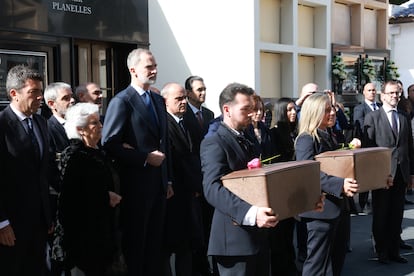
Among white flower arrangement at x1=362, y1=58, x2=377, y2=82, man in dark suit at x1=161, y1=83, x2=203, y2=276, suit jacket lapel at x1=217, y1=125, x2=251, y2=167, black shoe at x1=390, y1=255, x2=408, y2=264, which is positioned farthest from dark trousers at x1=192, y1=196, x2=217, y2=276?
white flower arrangement at x1=362, y1=58, x2=377, y2=82

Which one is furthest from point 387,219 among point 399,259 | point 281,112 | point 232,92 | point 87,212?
point 87,212

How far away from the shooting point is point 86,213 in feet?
12.7

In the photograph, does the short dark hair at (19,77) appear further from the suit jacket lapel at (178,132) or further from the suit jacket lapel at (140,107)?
the suit jacket lapel at (178,132)

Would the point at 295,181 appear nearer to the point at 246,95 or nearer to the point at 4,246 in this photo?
the point at 246,95

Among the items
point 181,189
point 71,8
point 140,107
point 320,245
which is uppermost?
point 71,8

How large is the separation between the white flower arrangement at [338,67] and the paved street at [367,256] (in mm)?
4028

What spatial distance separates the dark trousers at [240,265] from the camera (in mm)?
3527

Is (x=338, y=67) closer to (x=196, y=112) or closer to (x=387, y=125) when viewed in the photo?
(x=387, y=125)

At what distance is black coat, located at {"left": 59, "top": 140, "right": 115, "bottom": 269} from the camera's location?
388 centimetres

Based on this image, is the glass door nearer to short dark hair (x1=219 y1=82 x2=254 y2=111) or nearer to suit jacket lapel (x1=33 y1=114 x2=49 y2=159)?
suit jacket lapel (x1=33 y1=114 x2=49 y2=159)

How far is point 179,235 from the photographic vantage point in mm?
4848

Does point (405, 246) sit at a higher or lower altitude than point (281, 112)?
lower

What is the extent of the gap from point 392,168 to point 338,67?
18.0ft

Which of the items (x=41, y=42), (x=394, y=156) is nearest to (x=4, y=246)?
(x=41, y=42)
